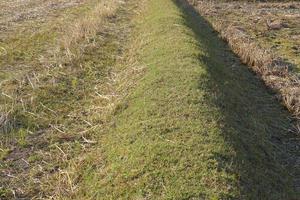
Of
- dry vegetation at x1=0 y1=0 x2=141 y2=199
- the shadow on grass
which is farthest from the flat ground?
dry vegetation at x1=0 y1=0 x2=141 y2=199

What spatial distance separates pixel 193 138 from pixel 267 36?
1023 centimetres

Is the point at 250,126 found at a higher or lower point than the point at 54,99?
higher

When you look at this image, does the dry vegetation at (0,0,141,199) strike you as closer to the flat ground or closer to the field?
the field

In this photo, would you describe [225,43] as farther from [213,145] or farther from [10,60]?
[213,145]

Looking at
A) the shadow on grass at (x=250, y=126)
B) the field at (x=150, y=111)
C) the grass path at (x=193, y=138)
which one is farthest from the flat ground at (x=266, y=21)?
the grass path at (x=193, y=138)

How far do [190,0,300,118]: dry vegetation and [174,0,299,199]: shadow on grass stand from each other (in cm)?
35

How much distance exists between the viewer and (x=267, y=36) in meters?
17.1

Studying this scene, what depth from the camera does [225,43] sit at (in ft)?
53.0

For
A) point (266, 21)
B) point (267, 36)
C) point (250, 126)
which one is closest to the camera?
point (250, 126)

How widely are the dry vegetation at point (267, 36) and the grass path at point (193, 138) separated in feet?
1.70

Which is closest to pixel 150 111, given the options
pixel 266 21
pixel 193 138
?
pixel 193 138

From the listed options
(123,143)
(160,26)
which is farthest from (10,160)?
(160,26)

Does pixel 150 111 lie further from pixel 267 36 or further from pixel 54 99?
pixel 267 36

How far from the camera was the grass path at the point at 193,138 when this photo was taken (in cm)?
682
